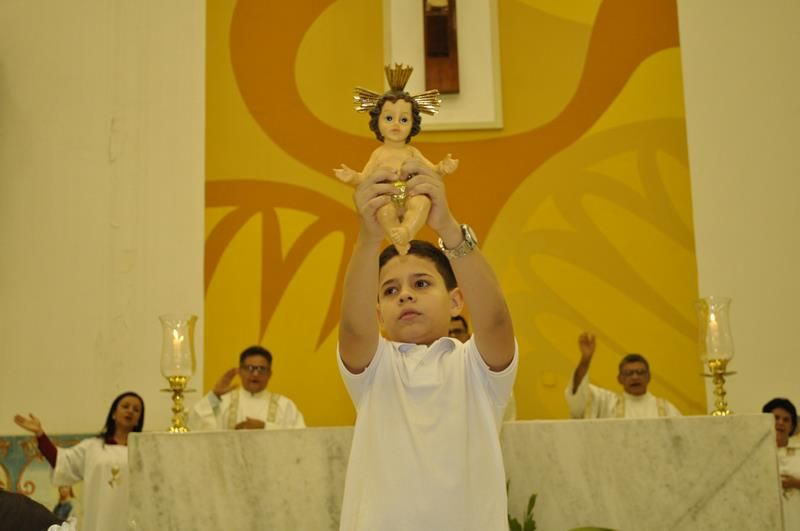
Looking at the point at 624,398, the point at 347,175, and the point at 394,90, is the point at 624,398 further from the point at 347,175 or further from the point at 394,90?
A: the point at 347,175

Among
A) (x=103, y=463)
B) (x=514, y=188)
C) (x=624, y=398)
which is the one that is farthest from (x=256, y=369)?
(x=624, y=398)

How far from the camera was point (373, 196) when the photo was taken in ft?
7.16

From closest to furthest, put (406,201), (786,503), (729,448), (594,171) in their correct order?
(406,201)
(729,448)
(786,503)
(594,171)

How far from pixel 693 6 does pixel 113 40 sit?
435cm

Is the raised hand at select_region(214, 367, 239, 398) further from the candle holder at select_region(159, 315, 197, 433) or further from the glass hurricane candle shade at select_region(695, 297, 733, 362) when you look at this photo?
the glass hurricane candle shade at select_region(695, 297, 733, 362)

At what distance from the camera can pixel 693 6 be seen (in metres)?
7.42

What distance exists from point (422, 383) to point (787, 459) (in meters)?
4.80

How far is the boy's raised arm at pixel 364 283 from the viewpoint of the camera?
2182 mm

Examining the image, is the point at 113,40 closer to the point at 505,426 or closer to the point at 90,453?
the point at 90,453

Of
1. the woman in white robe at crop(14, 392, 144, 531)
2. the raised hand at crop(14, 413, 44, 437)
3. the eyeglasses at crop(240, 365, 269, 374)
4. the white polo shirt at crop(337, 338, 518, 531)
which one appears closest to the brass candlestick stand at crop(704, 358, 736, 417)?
the white polo shirt at crop(337, 338, 518, 531)

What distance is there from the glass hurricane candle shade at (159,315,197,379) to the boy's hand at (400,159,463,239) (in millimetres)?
2953

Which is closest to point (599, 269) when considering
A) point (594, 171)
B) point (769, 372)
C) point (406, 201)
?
point (594, 171)

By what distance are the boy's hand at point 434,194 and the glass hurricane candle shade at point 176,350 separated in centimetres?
295

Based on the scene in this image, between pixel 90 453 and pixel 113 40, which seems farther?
pixel 113 40
